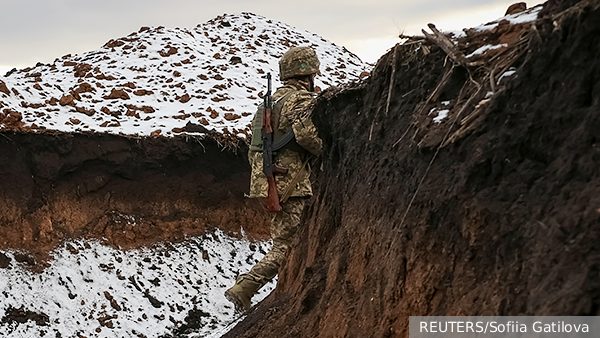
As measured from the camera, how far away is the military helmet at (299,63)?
5.90 metres

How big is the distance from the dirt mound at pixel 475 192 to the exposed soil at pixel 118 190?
632 centimetres

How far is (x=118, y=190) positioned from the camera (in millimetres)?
10219

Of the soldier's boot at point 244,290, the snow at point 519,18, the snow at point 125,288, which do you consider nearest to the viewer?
the snow at point 519,18

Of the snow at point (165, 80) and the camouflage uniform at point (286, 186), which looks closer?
the camouflage uniform at point (286, 186)

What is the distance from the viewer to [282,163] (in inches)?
228

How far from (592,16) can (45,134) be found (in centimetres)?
882

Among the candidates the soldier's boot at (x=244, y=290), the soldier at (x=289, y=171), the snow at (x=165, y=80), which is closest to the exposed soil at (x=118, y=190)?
the snow at (x=165, y=80)

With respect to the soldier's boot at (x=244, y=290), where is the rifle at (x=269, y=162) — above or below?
above

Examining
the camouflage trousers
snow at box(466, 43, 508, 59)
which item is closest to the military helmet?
the camouflage trousers

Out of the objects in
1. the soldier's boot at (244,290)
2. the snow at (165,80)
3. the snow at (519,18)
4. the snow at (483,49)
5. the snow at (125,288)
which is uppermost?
the snow at (165,80)

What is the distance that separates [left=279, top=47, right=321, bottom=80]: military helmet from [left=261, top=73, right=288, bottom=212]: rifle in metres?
0.32

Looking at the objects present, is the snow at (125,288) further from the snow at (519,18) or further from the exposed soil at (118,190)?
the snow at (519,18)

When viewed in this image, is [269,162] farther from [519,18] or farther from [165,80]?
[165,80]

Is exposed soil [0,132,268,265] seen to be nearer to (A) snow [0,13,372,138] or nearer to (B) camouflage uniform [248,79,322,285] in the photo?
(A) snow [0,13,372,138]
